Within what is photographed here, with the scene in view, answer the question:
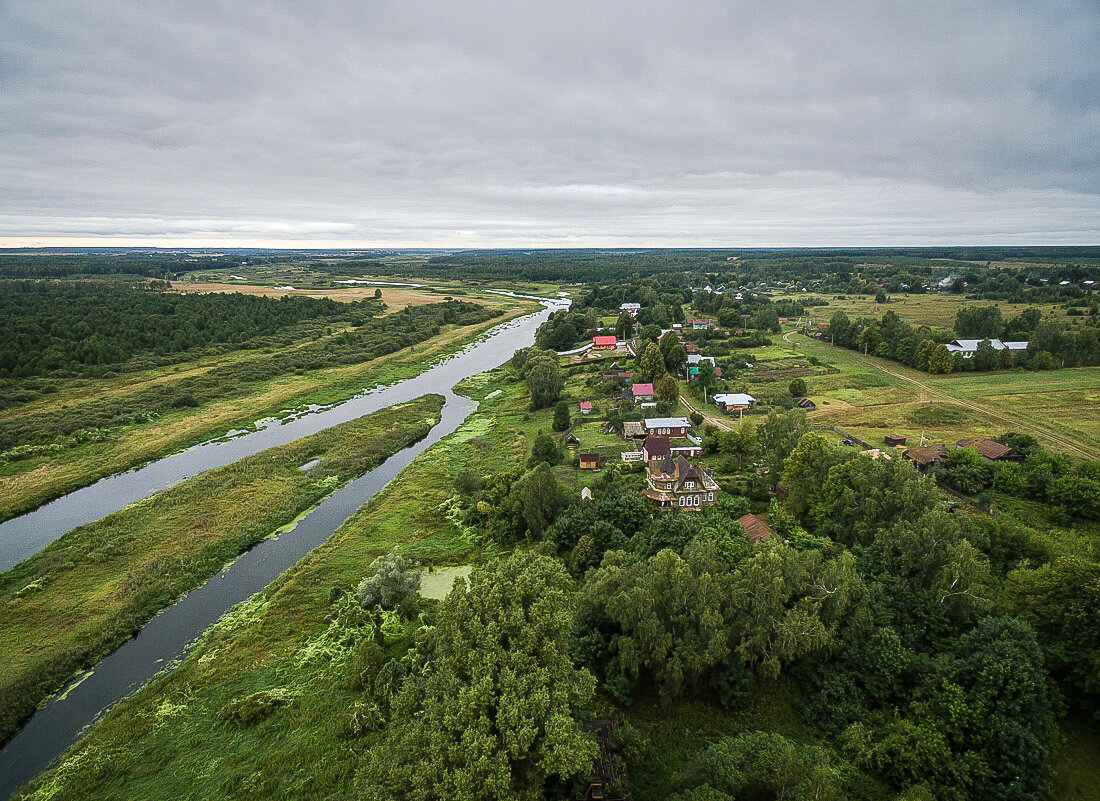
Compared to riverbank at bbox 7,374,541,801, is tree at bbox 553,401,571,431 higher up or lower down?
higher up

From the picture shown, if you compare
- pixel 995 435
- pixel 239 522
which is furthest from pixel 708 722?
pixel 995 435

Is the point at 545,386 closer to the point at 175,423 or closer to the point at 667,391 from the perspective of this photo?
the point at 667,391

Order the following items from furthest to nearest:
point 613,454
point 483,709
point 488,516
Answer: point 613,454, point 488,516, point 483,709

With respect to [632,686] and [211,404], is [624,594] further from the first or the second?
[211,404]

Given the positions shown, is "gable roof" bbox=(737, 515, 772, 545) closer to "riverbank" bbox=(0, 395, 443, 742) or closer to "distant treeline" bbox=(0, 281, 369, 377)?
"riverbank" bbox=(0, 395, 443, 742)

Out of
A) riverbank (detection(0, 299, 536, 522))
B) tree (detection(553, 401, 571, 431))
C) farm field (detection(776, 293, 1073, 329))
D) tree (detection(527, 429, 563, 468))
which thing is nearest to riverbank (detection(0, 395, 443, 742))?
riverbank (detection(0, 299, 536, 522))

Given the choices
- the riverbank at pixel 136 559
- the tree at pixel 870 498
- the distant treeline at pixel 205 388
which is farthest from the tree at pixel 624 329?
the tree at pixel 870 498

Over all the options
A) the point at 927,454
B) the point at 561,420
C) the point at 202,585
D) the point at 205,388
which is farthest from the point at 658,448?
the point at 205,388
